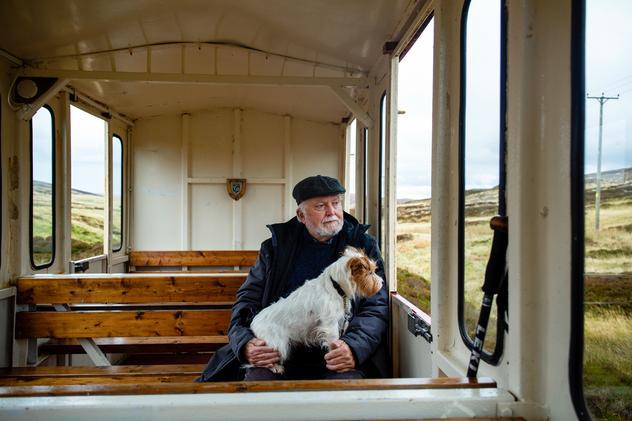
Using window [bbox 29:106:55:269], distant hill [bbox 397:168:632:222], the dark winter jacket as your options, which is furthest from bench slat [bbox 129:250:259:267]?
distant hill [bbox 397:168:632:222]

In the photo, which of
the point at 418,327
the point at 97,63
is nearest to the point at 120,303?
the point at 97,63

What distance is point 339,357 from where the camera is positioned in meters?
1.96

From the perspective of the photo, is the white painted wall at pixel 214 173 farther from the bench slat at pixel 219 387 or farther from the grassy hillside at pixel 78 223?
the bench slat at pixel 219 387

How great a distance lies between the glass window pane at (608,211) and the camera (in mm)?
895

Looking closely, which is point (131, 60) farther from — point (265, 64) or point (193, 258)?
point (193, 258)

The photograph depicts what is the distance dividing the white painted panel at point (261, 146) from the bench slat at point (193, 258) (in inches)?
41.6

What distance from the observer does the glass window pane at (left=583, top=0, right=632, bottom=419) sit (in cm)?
90

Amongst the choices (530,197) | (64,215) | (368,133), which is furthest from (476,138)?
(64,215)

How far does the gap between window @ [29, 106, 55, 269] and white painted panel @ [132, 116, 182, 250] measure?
1.61 metres

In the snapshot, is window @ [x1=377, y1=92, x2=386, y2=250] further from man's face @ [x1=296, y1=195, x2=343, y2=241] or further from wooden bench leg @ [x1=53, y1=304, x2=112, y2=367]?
wooden bench leg @ [x1=53, y1=304, x2=112, y2=367]

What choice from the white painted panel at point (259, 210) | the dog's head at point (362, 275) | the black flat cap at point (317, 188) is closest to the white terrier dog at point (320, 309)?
the dog's head at point (362, 275)

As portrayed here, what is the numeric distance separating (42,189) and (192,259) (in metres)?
2.02

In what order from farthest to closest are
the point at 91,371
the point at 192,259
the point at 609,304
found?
the point at 192,259, the point at 91,371, the point at 609,304

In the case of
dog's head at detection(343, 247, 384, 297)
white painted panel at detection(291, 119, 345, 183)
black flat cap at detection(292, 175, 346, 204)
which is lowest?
dog's head at detection(343, 247, 384, 297)
